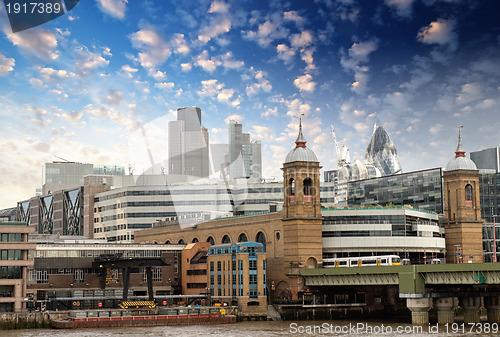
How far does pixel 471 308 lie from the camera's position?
136 meters

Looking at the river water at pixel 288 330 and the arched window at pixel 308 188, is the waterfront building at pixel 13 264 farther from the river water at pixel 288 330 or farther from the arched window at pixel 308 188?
the arched window at pixel 308 188

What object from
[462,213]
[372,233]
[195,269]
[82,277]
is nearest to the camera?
[82,277]

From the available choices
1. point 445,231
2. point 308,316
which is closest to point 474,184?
point 445,231

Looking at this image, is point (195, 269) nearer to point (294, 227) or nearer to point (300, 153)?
point (294, 227)

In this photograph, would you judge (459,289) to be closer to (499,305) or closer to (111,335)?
(499,305)

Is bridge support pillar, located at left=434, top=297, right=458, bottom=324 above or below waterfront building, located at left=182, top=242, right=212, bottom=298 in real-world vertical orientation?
below

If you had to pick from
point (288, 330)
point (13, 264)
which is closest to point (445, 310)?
point (288, 330)

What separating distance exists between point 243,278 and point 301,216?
17.5 meters

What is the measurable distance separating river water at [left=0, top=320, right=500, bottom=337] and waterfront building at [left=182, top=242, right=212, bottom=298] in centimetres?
3217

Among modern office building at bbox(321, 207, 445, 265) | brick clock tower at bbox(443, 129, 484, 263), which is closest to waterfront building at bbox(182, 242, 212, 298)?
modern office building at bbox(321, 207, 445, 265)

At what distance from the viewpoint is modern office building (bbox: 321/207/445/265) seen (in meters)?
158

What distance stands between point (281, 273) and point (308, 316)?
12.3m

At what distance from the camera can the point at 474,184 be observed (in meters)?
176

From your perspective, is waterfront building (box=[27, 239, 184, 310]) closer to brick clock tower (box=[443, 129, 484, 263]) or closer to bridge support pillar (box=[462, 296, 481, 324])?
bridge support pillar (box=[462, 296, 481, 324])
